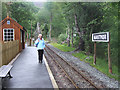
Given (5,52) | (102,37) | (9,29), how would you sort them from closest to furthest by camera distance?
(5,52)
(102,37)
(9,29)

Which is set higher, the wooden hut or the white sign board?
the wooden hut

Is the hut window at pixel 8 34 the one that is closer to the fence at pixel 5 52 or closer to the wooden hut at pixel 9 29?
the wooden hut at pixel 9 29

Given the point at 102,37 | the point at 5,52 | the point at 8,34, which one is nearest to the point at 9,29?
the point at 8,34

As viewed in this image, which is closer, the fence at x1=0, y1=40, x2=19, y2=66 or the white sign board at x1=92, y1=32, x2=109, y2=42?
the fence at x1=0, y1=40, x2=19, y2=66

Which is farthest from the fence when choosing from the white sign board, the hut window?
the white sign board

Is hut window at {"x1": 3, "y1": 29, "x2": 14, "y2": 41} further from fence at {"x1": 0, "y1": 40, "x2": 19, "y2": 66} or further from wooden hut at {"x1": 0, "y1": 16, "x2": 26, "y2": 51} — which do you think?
fence at {"x1": 0, "y1": 40, "x2": 19, "y2": 66}

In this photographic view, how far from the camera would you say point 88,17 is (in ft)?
63.9

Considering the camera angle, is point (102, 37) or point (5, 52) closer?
point (5, 52)


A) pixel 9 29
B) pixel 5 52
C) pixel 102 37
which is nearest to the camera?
pixel 5 52

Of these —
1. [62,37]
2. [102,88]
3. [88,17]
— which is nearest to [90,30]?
[88,17]

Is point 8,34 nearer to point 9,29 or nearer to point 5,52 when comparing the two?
point 9,29

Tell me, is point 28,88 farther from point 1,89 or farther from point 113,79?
point 113,79

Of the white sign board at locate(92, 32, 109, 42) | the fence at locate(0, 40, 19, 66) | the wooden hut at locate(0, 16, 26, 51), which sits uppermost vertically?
the wooden hut at locate(0, 16, 26, 51)

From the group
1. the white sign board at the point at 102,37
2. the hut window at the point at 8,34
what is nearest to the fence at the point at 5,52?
the hut window at the point at 8,34
